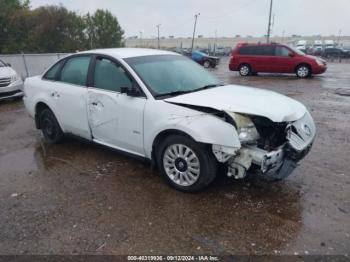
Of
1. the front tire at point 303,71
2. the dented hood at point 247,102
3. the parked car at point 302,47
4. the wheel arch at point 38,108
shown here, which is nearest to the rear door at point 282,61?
the front tire at point 303,71

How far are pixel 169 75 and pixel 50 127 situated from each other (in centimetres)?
252

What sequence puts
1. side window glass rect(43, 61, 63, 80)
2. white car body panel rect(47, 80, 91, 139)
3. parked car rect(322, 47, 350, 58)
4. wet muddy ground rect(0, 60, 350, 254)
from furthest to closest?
parked car rect(322, 47, 350, 58), side window glass rect(43, 61, 63, 80), white car body panel rect(47, 80, 91, 139), wet muddy ground rect(0, 60, 350, 254)

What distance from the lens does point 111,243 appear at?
9.80ft

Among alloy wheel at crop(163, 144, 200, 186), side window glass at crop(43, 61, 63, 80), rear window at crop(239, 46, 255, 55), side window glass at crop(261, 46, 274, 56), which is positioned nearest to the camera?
alloy wheel at crop(163, 144, 200, 186)

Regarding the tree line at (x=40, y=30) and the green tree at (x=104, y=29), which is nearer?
the tree line at (x=40, y=30)

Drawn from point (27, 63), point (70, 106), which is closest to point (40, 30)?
point (27, 63)

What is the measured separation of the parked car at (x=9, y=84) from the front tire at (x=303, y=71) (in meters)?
12.8

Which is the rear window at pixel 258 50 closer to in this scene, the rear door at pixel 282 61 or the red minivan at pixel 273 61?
the red minivan at pixel 273 61

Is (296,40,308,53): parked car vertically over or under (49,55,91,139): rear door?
under

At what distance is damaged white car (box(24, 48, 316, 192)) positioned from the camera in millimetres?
3490

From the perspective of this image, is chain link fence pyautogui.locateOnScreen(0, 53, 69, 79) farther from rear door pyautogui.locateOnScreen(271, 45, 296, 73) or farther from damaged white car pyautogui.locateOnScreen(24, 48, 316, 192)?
damaged white car pyautogui.locateOnScreen(24, 48, 316, 192)

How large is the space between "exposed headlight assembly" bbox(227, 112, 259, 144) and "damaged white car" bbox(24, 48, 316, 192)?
0.01m

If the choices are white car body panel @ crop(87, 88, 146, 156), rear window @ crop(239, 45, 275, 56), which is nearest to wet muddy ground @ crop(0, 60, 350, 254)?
white car body panel @ crop(87, 88, 146, 156)

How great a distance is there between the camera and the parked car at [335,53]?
119 ft
